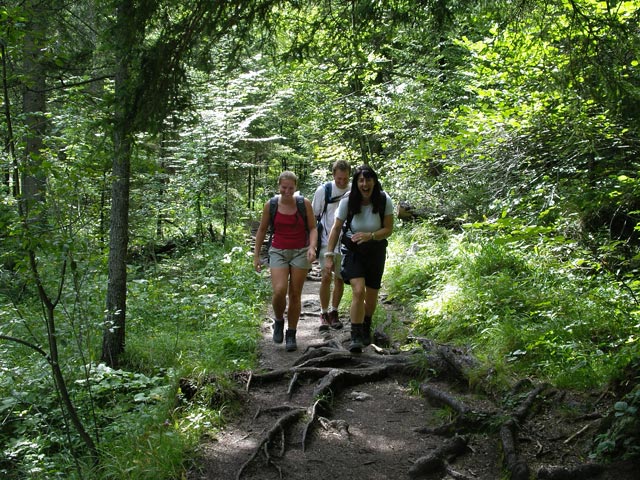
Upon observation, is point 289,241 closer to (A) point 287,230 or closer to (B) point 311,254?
(A) point 287,230

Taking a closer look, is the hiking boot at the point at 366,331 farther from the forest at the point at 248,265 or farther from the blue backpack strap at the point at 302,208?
the blue backpack strap at the point at 302,208

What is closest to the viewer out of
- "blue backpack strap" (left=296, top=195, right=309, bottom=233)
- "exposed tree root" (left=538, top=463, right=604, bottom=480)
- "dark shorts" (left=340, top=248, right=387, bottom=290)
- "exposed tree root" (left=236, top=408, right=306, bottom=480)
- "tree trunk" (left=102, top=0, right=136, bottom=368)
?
"exposed tree root" (left=538, top=463, right=604, bottom=480)

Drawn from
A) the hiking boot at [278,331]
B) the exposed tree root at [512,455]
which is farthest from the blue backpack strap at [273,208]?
the exposed tree root at [512,455]

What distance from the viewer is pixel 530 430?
4.18m

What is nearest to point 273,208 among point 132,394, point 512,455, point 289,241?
point 289,241

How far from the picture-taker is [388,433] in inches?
187

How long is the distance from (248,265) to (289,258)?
633 centimetres

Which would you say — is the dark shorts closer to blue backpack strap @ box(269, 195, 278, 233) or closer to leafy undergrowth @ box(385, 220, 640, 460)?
blue backpack strap @ box(269, 195, 278, 233)

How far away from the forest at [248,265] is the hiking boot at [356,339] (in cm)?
100

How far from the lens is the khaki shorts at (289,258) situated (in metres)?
7.01

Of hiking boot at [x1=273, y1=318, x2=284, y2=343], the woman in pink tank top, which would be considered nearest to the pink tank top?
the woman in pink tank top

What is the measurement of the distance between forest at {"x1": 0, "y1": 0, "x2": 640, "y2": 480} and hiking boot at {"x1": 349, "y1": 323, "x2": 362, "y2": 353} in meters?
1.00

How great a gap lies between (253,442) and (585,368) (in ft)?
10.3

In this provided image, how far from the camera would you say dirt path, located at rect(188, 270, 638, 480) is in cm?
392
